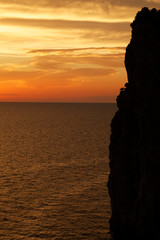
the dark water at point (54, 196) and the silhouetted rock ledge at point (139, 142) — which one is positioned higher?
the silhouetted rock ledge at point (139, 142)

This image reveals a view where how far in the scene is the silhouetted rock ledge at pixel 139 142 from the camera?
32.5 meters

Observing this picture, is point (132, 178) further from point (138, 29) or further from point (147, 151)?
point (138, 29)

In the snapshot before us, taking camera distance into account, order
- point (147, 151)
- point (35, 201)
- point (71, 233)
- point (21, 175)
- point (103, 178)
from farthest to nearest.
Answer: point (21, 175), point (103, 178), point (35, 201), point (71, 233), point (147, 151)

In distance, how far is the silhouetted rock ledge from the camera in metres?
32.5

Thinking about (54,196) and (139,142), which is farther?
(54,196)

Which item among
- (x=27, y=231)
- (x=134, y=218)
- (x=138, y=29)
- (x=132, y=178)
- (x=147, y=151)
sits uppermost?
(x=138, y=29)

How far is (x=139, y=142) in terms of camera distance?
34.5 meters

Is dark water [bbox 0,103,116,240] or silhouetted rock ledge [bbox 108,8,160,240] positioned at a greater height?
silhouetted rock ledge [bbox 108,8,160,240]

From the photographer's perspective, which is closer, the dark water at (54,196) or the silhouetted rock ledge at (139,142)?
the silhouetted rock ledge at (139,142)

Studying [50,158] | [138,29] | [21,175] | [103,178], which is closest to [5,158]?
[50,158]

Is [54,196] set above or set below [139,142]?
below

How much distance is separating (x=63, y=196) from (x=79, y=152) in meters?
43.8

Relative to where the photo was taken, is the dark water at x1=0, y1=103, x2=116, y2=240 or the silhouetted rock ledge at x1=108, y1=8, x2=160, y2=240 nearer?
the silhouetted rock ledge at x1=108, y1=8, x2=160, y2=240

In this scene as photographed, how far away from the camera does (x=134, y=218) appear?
35156 millimetres
